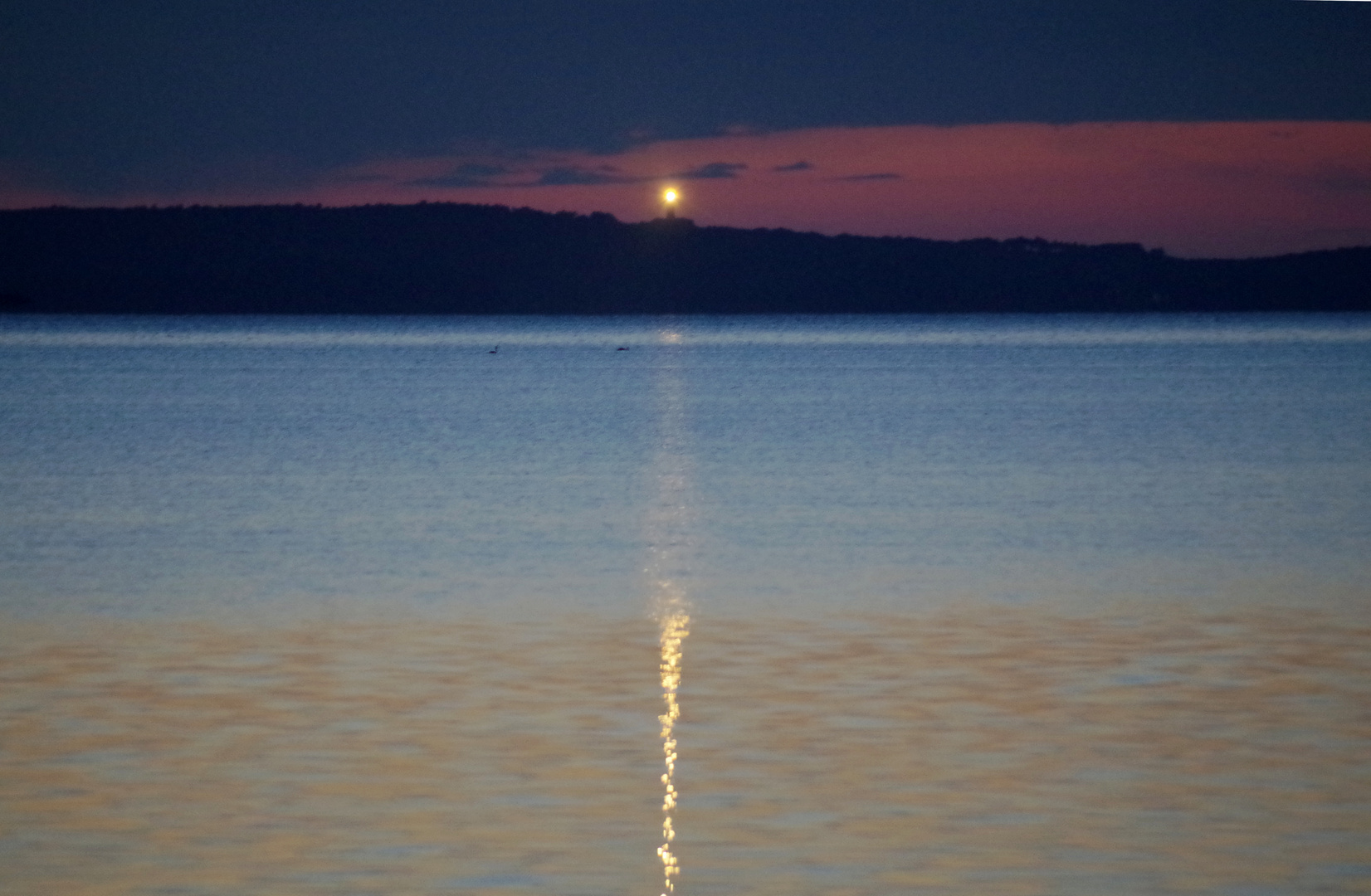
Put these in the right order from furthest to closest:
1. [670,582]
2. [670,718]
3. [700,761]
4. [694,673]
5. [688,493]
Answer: [688,493]
[670,582]
[694,673]
[670,718]
[700,761]

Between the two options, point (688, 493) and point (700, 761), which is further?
point (688, 493)

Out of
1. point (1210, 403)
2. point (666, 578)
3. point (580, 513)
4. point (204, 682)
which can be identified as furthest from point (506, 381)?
point (204, 682)

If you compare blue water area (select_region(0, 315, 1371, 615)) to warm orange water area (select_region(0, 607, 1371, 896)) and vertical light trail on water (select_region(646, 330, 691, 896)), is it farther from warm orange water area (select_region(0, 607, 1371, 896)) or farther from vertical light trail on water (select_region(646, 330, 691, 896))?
warm orange water area (select_region(0, 607, 1371, 896))

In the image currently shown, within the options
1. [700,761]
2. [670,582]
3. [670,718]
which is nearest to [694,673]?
[670,718]

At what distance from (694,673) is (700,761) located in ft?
4.98

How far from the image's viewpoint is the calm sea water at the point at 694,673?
4.90 meters

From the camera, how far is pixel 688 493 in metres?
16.5

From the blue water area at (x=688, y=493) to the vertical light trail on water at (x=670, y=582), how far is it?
0.11m

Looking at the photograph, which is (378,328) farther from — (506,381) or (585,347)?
(506,381)

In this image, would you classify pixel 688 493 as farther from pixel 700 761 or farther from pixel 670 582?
pixel 700 761

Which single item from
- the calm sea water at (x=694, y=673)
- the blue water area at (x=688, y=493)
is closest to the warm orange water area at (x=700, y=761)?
the calm sea water at (x=694, y=673)

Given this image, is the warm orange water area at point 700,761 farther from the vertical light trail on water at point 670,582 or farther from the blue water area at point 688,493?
the blue water area at point 688,493

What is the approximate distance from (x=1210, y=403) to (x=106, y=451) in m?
20.2

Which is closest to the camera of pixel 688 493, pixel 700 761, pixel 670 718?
pixel 700 761
